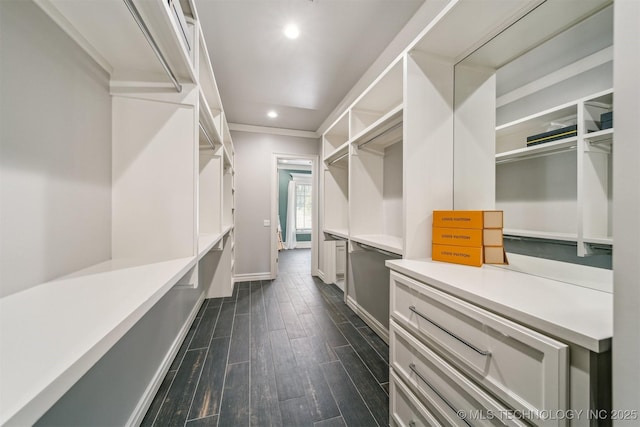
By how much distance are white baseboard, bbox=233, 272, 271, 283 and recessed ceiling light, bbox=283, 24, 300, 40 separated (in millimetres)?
3333

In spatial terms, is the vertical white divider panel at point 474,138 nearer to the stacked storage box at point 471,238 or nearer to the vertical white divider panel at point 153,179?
the stacked storage box at point 471,238

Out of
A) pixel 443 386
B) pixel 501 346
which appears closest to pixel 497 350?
pixel 501 346

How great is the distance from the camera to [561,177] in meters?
0.97

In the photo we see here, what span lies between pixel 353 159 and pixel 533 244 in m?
1.54

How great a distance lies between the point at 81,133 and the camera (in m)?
0.89

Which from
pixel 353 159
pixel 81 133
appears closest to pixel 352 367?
pixel 353 159

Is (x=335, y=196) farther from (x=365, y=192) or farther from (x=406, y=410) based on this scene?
(x=406, y=410)

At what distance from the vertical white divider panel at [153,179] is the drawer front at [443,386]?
1180mm

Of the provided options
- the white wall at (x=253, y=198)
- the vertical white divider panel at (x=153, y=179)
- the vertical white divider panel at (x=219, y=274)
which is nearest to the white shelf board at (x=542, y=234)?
the vertical white divider panel at (x=153, y=179)

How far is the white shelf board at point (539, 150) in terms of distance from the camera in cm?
94

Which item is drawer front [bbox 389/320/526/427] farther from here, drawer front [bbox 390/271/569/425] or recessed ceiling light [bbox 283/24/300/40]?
recessed ceiling light [bbox 283/24/300/40]

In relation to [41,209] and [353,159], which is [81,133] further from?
[353,159]

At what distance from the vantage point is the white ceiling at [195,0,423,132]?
1688mm

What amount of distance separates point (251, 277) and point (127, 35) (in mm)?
3562
